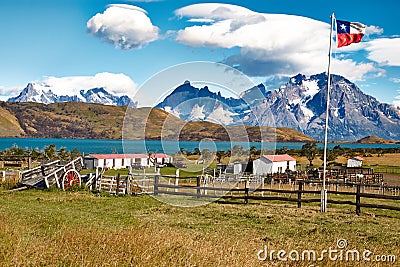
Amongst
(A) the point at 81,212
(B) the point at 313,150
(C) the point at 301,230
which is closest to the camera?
(C) the point at 301,230

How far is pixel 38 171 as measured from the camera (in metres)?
28.3

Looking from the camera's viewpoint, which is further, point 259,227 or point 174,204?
point 174,204

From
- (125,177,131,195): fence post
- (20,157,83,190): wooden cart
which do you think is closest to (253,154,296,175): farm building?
(125,177,131,195): fence post

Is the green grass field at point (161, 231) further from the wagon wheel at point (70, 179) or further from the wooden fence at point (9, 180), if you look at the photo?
the wooden fence at point (9, 180)

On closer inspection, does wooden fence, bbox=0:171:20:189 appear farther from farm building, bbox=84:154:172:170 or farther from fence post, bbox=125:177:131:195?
farm building, bbox=84:154:172:170

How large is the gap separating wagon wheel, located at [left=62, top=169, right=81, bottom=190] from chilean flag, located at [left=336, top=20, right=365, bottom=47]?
16.3m

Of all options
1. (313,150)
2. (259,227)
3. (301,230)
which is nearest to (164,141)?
(259,227)

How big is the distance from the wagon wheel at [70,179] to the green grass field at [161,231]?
153 centimetres

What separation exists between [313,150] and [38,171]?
66715 millimetres

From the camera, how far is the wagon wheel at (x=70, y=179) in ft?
87.7

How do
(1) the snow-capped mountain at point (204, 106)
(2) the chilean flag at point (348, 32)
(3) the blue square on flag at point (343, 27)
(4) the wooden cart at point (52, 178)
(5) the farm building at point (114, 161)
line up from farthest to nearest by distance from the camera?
(5) the farm building at point (114, 161), (4) the wooden cart at point (52, 178), (3) the blue square on flag at point (343, 27), (2) the chilean flag at point (348, 32), (1) the snow-capped mountain at point (204, 106)

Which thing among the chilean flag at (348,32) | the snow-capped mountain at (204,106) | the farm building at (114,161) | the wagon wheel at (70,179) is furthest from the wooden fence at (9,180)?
the farm building at (114,161)

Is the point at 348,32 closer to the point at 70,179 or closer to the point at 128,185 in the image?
the point at 128,185

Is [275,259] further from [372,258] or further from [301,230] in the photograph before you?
[301,230]
